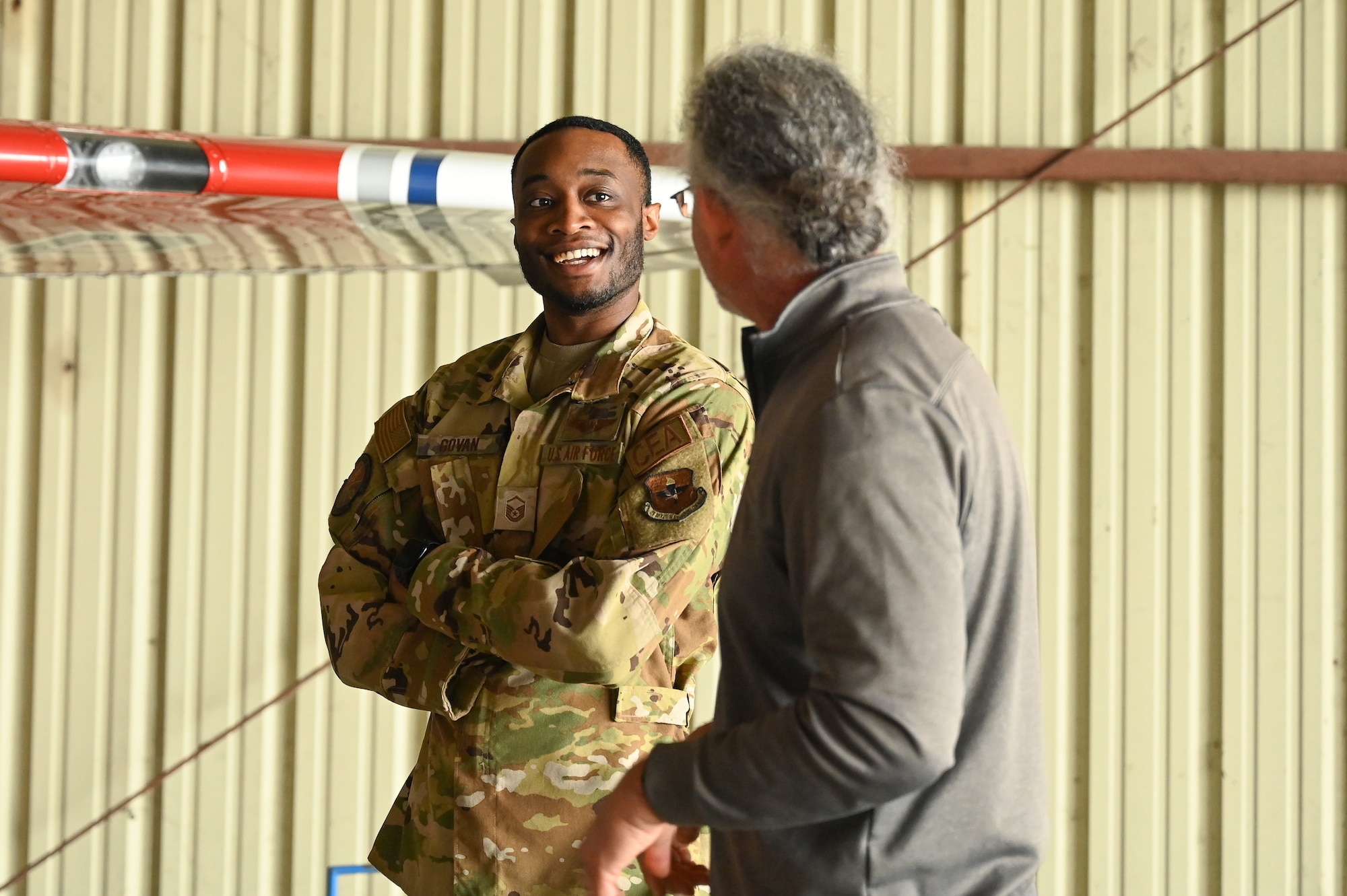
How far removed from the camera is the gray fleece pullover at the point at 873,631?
2.94 ft

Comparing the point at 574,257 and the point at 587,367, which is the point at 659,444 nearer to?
the point at 587,367

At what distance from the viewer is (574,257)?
5.88 feet

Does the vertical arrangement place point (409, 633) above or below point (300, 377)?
below

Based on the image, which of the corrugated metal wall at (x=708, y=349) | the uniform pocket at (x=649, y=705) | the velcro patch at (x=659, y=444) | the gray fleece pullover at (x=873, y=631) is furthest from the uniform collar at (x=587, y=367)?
the corrugated metal wall at (x=708, y=349)

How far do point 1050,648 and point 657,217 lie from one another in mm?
2394

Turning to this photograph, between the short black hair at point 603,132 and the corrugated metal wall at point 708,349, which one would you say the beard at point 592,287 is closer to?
the short black hair at point 603,132

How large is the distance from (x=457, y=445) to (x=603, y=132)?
585 millimetres

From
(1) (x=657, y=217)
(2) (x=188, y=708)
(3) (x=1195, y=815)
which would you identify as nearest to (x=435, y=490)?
(1) (x=657, y=217)

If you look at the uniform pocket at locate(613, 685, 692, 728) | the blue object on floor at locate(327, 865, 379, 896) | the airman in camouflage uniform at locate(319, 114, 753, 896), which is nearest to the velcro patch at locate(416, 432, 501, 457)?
the airman in camouflage uniform at locate(319, 114, 753, 896)

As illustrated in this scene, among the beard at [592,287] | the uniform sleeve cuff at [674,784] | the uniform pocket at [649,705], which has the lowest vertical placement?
the uniform pocket at [649,705]

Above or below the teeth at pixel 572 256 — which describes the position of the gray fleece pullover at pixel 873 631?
below

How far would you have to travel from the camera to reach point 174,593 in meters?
3.60

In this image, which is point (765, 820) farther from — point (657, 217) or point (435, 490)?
point (657, 217)

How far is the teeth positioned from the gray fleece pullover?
0.70 meters
